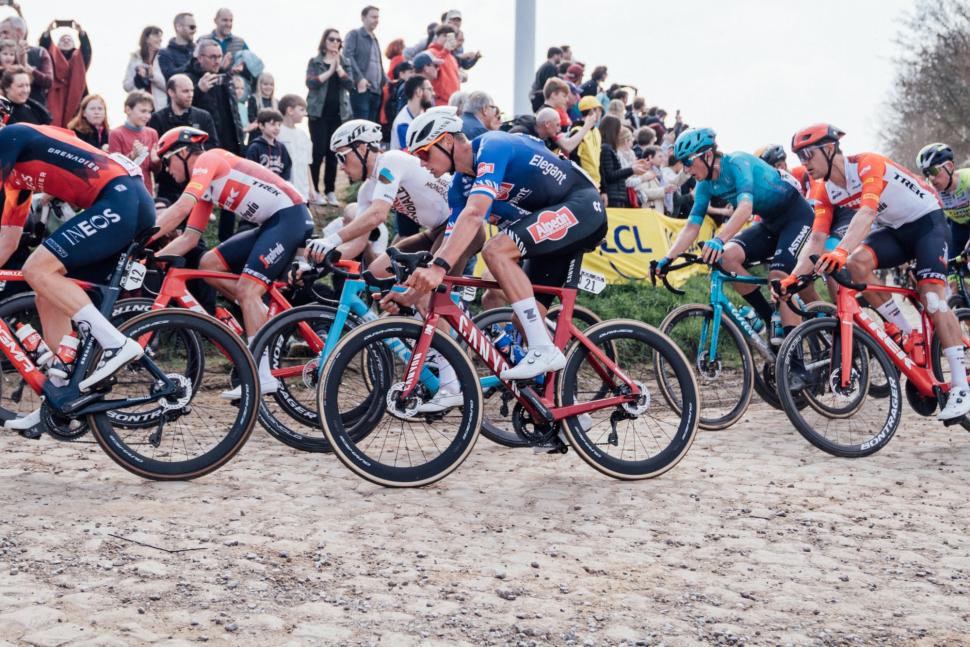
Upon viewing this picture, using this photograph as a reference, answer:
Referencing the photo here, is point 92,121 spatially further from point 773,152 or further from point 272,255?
point 773,152

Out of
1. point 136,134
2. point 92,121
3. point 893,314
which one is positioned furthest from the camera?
point 136,134

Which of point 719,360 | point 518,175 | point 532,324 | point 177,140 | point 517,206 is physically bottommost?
point 719,360

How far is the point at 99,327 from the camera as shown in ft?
20.1

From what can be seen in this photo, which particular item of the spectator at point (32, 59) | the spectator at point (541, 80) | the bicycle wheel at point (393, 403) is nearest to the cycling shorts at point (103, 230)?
→ the bicycle wheel at point (393, 403)

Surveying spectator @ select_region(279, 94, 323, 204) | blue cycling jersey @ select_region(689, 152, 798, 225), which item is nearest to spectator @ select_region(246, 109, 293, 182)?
spectator @ select_region(279, 94, 323, 204)

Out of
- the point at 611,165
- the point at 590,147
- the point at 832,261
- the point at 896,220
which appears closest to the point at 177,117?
the point at 590,147

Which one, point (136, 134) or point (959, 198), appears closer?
point (136, 134)

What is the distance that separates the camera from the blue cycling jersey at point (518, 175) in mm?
6305

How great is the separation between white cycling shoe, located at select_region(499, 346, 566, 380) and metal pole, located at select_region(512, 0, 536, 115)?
31.4 feet

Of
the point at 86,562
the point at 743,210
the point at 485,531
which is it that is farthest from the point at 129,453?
the point at 743,210

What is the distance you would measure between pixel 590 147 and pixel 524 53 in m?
3.40

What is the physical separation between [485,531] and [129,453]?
2.15 metres

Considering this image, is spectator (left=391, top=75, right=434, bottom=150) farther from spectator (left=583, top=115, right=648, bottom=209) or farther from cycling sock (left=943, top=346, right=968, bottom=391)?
cycling sock (left=943, top=346, right=968, bottom=391)

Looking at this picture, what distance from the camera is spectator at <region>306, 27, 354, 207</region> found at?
44.2 ft
